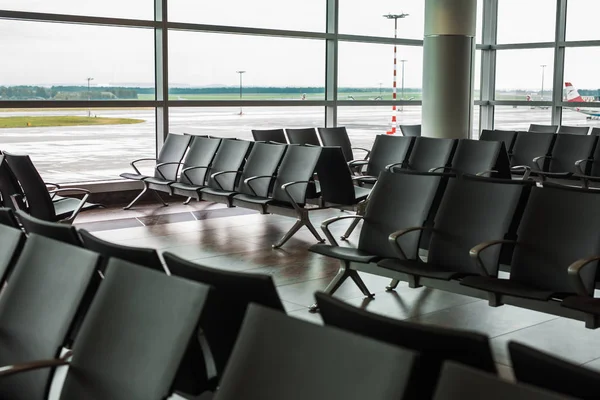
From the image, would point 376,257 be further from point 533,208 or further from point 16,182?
A: point 16,182

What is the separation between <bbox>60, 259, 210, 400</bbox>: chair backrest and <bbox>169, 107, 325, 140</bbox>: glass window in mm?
7208

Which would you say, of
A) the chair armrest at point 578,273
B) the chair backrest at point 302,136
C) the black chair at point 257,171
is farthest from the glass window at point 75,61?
the chair armrest at point 578,273

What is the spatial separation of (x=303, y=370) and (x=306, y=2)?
9103 millimetres

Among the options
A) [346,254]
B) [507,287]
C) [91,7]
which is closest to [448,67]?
[91,7]

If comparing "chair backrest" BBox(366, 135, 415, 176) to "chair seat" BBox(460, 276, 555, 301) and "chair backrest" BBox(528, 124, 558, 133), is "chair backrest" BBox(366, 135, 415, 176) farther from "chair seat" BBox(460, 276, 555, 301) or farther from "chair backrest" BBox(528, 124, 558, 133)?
"chair seat" BBox(460, 276, 555, 301)

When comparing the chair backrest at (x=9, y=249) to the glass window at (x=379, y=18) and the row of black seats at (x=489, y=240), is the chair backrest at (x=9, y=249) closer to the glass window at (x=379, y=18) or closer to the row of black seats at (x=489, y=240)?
the row of black seats at (x=489, y=240)

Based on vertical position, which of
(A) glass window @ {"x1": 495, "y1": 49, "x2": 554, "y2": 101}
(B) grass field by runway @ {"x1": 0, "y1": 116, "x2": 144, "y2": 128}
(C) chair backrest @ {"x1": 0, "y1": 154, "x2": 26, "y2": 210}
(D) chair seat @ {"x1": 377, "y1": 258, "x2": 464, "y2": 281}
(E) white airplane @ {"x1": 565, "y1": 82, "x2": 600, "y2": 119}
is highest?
(A) glass window @ {"x1": 495, "y1": 49, "x2": 554, "y2": 101}

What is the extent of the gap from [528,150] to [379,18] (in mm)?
3398

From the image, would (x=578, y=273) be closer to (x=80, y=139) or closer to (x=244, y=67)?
(x=80, y=139)

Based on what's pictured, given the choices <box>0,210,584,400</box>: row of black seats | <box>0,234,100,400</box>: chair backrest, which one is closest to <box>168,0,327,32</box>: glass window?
<box>0,210,584,400</box>: row of black seats

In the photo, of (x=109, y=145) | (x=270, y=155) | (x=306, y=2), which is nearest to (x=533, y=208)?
(x=270, y=155)

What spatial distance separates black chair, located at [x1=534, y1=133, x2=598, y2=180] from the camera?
8164 mm

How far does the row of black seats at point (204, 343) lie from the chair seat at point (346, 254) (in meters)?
1.84

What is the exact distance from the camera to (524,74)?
39.5 feet
